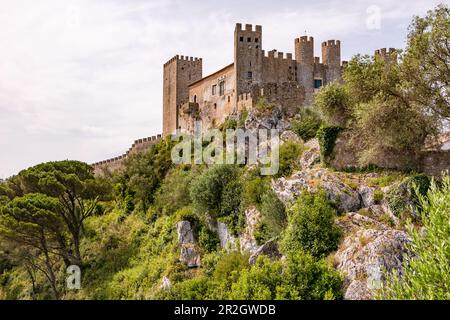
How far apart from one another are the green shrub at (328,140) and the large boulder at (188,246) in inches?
374

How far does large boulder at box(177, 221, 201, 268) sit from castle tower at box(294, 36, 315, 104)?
15.0 meters

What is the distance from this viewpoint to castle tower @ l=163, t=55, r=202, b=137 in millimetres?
A: 53031

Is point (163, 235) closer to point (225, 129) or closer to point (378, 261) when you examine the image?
point (225, 129)

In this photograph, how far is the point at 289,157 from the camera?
35.3 metres

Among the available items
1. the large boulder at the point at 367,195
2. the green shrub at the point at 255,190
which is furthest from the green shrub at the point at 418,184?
the green shrub at the point at 255,190

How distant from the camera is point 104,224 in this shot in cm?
4753

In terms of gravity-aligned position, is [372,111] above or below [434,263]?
above

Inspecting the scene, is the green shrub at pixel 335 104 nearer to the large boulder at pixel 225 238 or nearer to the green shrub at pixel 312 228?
the green shrub at pixel 312 228

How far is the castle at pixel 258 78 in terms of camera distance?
42.8 metres

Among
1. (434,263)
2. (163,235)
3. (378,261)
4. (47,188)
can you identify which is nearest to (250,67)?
(163,235)

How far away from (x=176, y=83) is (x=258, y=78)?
458 inches

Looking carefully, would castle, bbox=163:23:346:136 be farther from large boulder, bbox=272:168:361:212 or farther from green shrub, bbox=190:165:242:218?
large boulder, bbox=272:168:361:212

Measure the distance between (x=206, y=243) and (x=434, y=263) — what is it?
21.2m

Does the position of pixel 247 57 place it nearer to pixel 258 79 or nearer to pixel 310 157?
pixel 258 79
